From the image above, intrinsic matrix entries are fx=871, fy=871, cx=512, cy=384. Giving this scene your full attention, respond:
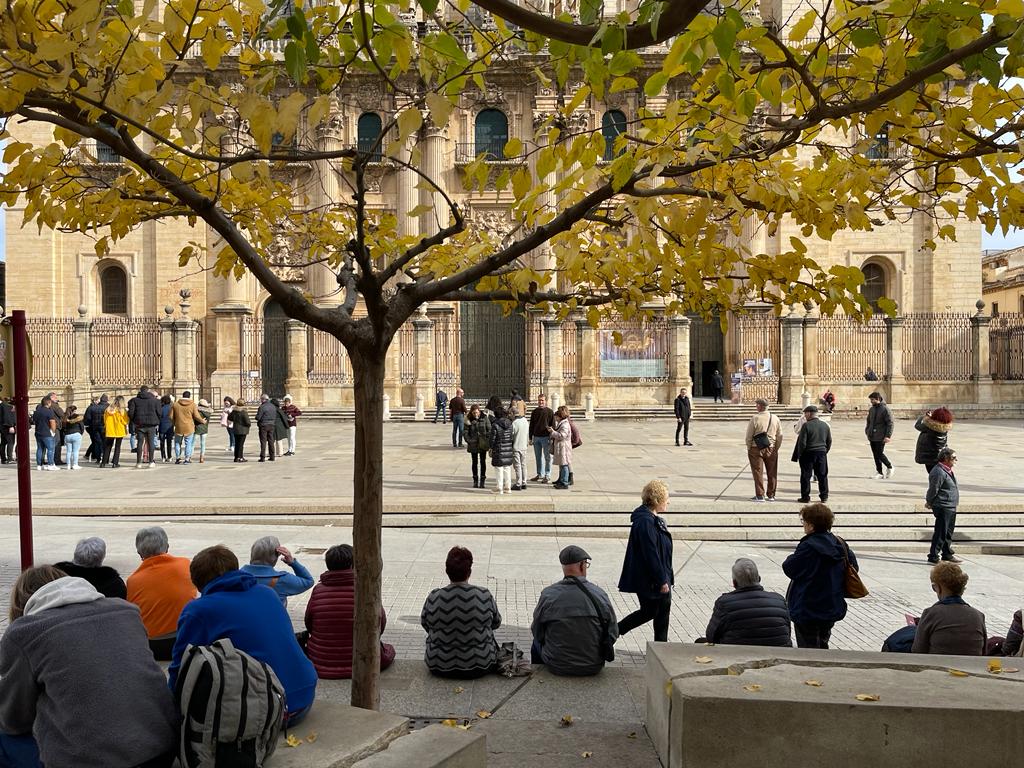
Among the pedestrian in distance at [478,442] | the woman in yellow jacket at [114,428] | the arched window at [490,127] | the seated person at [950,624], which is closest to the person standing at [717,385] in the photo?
the arched window at [490,127]

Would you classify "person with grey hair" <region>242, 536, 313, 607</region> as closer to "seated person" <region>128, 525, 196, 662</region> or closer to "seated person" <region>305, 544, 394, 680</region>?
"seated person" <region>305, 544, 394, 680</region>

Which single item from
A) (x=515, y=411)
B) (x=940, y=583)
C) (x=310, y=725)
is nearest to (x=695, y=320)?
(x=515, y=411)

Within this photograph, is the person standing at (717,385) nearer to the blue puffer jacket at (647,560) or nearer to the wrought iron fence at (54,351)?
the wrought iron fence at (54,351)

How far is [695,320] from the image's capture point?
118 ft

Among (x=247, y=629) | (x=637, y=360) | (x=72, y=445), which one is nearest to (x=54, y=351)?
(x=72, y=445)

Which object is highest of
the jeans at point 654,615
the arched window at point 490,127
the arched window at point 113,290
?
the arched window at point 490,127

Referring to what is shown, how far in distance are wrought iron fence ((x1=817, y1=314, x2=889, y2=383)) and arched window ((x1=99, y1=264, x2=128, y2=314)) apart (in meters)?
28.8

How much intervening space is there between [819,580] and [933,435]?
6.64m

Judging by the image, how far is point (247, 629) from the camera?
13.0 feet

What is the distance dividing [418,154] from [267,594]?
228 cm

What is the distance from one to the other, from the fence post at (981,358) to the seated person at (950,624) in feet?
97.0

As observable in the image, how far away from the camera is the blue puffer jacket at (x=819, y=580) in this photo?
597 centimetres

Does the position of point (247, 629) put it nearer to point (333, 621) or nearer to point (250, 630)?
point (250, 630)

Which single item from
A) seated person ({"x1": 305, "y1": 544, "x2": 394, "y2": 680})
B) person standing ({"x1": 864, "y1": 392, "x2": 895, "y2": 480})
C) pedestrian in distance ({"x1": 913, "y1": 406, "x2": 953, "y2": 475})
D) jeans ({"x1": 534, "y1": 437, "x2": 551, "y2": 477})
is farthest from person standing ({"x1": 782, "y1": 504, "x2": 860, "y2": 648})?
person standing ({"x1": 864, "y1": 392, "x2": 895, "y2": 480})
